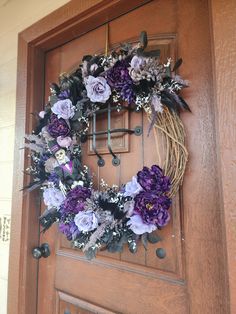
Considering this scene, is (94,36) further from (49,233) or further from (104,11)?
(49,233)

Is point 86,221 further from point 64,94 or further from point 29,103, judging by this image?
point 29,103

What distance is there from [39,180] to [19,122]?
0.36m

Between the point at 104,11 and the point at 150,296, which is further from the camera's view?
the point at 104,11

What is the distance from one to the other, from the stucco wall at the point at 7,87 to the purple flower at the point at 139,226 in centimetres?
78

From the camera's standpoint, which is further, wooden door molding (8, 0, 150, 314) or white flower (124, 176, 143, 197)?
wooden door molding (8, 0, 150, 314)

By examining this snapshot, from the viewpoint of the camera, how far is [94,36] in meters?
1.14

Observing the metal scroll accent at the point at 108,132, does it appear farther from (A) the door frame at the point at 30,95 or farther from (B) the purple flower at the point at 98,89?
(A) the door frame at the point at 30,95

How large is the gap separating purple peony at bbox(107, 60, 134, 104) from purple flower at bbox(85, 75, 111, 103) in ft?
0.10

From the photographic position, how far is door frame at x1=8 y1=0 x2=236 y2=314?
3.50ft

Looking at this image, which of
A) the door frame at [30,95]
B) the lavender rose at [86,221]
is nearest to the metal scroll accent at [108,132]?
the lavender rose at [86,221]

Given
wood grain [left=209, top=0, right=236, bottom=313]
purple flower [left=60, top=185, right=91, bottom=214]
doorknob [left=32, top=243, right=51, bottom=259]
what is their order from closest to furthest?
wood grain [left=209, top=0, right=236, bottom=313] → purple flower [left=60, top=185, right=91, bottom=214] → doorknob [left=32, top=243, right=51, bottom=259]

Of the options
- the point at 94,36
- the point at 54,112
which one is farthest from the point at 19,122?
the point at 94,36

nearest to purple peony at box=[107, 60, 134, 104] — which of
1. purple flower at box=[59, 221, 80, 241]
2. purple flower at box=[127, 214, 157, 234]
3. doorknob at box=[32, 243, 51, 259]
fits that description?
purple flower at box=[127, 214, 157, 234]

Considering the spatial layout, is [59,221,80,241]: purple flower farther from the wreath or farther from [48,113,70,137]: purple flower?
[48,113,70,137]: purple flower
